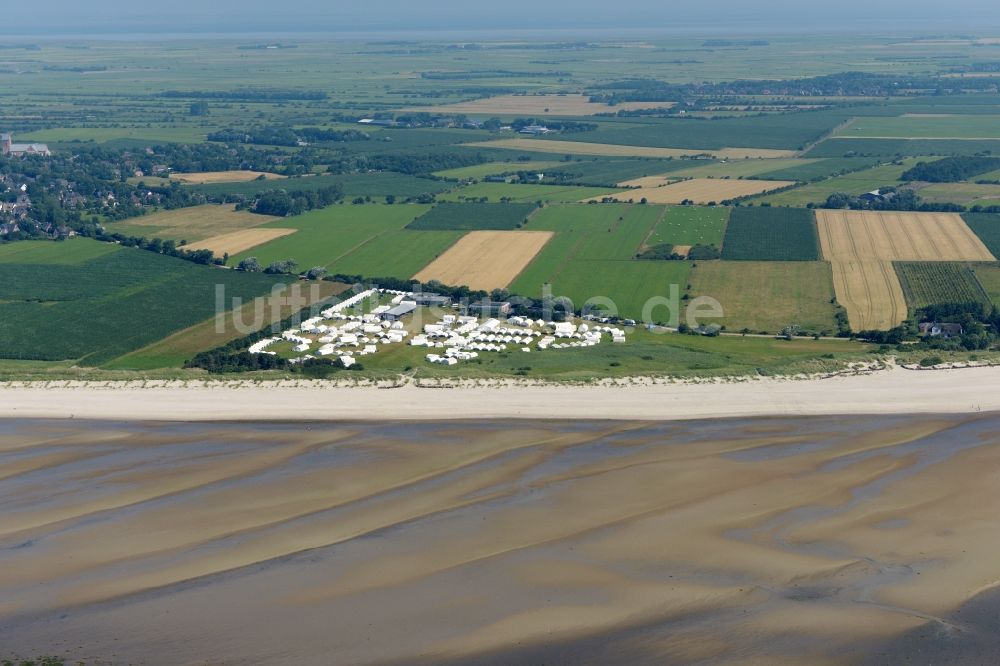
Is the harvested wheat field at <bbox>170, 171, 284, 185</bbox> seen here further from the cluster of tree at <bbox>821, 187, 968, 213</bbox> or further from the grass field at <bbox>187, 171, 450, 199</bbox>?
the cluster of tree at <bbox>821, 187, 968, 213</bbox>

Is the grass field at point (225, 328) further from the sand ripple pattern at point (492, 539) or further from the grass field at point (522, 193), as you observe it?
the grass field at point (522, 193)

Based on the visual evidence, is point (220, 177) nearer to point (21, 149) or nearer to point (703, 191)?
point (21, 149)

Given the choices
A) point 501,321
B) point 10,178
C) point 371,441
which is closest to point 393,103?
point 10,178

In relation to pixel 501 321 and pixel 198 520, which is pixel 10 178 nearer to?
pixel 501 321

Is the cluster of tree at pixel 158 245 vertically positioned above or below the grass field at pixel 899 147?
below

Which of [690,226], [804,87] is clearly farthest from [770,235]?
[804,87]

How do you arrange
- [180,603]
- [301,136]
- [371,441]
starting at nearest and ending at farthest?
[180,603] < [371,441] < [301,136]

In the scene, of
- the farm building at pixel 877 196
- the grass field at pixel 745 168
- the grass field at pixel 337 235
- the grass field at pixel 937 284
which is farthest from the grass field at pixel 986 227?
the grass field at pixel 337 235
